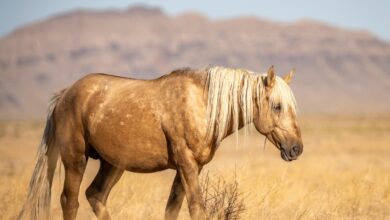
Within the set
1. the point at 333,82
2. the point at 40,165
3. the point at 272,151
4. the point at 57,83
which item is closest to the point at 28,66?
the point at 57,83

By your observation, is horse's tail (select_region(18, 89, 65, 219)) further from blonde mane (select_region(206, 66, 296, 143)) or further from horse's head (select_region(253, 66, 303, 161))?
horse's head (select_region(253, 66, 303, 161))

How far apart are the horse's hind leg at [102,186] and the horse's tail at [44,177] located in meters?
0.46

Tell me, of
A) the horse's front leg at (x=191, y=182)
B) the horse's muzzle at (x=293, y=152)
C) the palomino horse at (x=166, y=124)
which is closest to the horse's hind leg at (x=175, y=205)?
the palomino horse at (x=166, y=124)

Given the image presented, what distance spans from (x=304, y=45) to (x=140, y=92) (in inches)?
7216

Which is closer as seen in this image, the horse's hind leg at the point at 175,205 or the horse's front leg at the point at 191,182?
the horse's front leg at the point at 191,182

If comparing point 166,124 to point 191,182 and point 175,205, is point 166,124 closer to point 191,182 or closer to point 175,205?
point 191,182

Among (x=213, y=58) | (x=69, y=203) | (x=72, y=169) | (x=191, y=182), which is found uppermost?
(x=191, y=182)

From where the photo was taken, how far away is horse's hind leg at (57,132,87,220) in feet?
21.4

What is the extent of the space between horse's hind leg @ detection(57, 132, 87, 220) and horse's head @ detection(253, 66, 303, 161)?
1.78 meters

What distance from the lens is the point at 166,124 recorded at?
19.5 ft

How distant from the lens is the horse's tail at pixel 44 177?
679 cm

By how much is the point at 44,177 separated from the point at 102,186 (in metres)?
0.65

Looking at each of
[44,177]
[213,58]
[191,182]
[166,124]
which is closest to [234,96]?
[166,124]

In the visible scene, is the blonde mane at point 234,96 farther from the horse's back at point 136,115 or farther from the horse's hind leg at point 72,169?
the horse's hind leg at point 72,169
